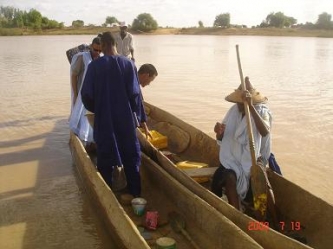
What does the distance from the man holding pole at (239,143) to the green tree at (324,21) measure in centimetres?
5612

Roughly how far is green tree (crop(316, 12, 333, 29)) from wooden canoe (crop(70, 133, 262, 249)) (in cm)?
5618

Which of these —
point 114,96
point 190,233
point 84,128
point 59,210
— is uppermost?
point 114,96

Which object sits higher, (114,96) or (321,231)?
(114,96)

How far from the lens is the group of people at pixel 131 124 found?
10.6 ft

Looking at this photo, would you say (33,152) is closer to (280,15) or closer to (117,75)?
(117,75)

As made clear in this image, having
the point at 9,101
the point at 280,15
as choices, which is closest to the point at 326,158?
the point at 9,101

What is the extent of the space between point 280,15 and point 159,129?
224ft

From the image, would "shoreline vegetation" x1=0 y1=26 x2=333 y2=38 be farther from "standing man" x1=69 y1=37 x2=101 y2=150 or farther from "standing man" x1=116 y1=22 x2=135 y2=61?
"standing man" x1=69 y1=37 x2=101 y2=150

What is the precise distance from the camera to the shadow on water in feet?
11.7

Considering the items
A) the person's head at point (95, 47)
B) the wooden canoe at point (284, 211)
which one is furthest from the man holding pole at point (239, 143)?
the person's head at point (95, 47)

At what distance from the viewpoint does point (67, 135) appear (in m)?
6.84

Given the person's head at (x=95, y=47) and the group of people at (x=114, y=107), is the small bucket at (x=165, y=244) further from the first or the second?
the person's head at (x=95, y=47)

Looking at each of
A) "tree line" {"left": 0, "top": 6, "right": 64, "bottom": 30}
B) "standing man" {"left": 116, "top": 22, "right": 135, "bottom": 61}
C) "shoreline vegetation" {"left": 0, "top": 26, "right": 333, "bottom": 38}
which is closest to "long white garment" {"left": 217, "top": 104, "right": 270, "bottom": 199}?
"standing man" {"left": 116, "top": 22, "right": 135, "bottom": 61}

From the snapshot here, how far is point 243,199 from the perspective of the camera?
3.31m
